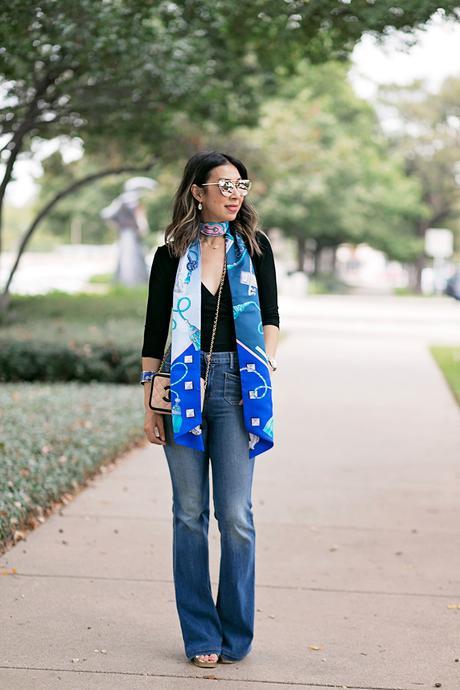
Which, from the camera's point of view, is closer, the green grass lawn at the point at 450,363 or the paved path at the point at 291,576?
the paved path at the point at 291,576

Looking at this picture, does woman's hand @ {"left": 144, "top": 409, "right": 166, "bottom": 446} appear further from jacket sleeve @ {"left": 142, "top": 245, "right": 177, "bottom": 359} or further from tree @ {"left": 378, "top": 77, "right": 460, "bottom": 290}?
tree @ {"left": 378, "top": 77, "right": 460, "bottom": 290}

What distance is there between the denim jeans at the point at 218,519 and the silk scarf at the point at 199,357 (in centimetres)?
7

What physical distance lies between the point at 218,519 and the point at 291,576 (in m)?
1.78

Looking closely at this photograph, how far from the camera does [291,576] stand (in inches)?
236

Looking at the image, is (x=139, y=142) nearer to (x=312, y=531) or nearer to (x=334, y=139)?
(x=312, y=531)

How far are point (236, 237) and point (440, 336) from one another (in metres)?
21.8

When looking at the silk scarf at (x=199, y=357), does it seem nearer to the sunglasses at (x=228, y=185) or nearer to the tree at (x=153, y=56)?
the sunglasses at (x=228, y=185)

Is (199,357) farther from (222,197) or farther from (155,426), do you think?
(222,197)

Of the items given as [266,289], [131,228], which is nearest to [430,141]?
[131,228]

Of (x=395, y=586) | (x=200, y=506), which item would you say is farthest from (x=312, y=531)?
(x=200, y=506)

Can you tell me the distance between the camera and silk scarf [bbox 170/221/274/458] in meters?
4.18

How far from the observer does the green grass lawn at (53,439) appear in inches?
270

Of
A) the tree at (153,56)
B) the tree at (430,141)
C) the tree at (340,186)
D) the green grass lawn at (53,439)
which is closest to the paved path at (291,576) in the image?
the green grass lawn at (53,439)

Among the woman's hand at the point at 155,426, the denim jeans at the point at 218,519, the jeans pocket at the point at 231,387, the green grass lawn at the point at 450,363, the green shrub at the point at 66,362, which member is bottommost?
the green grass lawn at the point at 450,363
